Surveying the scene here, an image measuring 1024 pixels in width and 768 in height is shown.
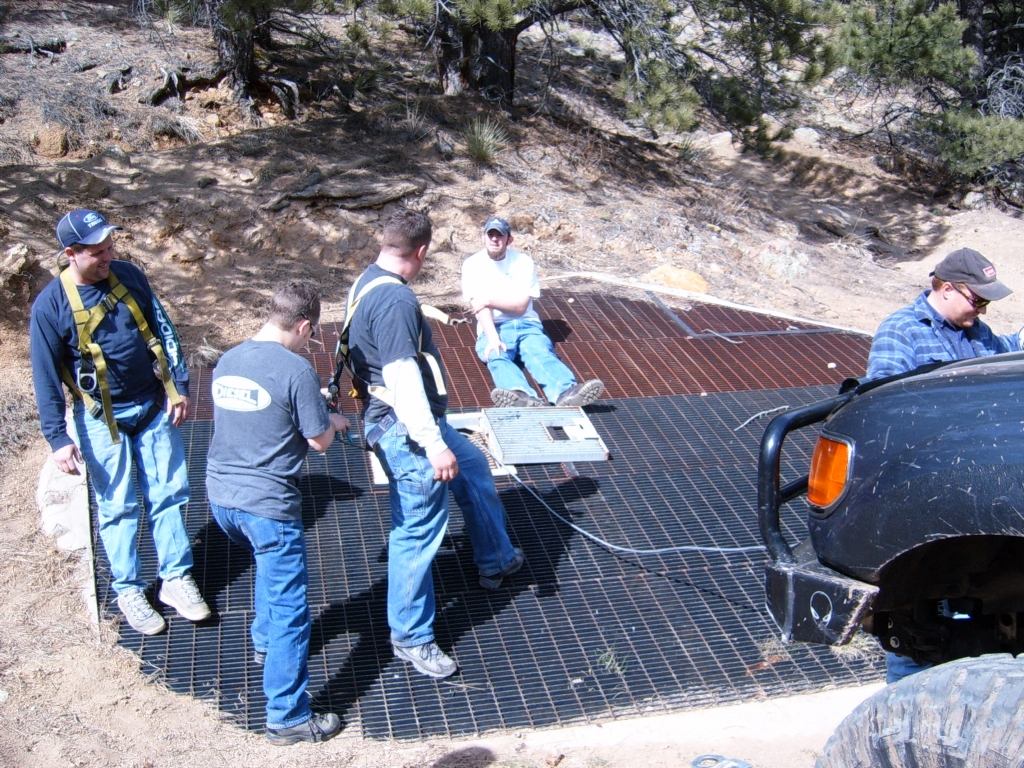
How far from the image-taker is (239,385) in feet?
10.5

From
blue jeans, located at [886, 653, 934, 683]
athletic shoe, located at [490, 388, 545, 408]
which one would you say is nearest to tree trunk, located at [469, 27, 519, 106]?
athletic shoe, located at [490, 388, 545, 408]

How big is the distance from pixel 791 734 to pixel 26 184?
8064 millimetres

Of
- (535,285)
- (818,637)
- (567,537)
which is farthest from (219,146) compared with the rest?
(818,637)

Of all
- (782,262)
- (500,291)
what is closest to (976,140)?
(782,262)

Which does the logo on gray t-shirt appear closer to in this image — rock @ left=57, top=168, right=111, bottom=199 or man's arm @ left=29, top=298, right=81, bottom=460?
man's arm @ left=29, top=298, right=81, bottom=460

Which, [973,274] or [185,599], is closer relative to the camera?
[973,274]

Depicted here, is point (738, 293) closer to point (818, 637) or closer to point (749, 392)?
point (749, 392)

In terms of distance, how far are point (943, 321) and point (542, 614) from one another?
2020mm

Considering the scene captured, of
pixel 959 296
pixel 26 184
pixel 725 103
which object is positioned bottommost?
pixel 26 184

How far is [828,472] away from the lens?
258 cm

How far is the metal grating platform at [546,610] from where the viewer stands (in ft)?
11.8

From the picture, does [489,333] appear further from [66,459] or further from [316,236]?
[316,236]

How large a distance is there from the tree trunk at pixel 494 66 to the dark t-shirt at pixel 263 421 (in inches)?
368

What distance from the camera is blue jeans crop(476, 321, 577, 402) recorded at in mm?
5930
